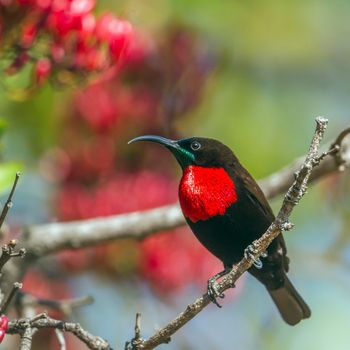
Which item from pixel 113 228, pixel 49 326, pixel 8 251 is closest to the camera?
pixel 8 251

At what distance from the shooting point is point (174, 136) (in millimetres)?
5422

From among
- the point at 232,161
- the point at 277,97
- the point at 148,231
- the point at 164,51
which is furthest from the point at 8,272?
the point at 277,97

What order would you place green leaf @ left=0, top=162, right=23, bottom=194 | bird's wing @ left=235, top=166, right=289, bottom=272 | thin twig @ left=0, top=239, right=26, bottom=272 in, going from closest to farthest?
thin twig @ left=0, top=239, right=26, bottom=272, green leaf @ left=0, top=162, right=23, bottom=194, bird's wing @ left=235, top=166, right=289, bottom=272

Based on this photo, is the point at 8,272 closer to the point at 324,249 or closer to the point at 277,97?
the point at 324,249

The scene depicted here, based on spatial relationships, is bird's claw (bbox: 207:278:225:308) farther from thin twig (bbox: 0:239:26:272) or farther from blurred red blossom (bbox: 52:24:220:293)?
blurred red blossom (bbox: 52:24:220:293)

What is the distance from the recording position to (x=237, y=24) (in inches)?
273

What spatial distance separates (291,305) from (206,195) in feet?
2.63

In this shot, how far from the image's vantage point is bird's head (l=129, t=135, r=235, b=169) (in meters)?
4.02

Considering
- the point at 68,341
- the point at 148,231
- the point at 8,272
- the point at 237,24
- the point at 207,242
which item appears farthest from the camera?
the point at 237,24

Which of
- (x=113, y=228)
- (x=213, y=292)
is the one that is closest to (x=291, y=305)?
(x=113, y=228)

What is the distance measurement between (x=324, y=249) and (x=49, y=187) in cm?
185

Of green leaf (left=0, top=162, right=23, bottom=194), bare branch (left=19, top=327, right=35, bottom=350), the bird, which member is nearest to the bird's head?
the bird

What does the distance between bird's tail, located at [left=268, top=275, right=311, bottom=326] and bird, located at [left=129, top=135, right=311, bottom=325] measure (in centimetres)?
19

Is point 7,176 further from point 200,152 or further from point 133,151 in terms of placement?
point 133,151
